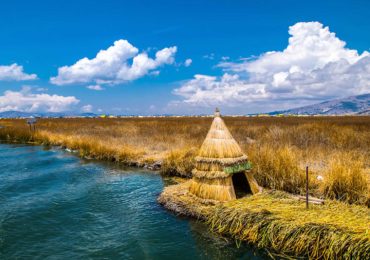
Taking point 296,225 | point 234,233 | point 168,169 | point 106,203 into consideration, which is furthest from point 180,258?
point 168,169

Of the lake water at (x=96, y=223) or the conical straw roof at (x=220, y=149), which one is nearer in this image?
the lake water at (x=96, y=223)

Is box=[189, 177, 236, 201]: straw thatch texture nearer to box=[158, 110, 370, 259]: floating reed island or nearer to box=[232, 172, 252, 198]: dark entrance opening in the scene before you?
box=[158, 110, 370, 259]: floating reed island

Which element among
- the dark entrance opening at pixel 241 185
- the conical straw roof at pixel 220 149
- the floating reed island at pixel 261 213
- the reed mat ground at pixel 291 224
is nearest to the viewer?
the reed mat ground at pixel 291 224

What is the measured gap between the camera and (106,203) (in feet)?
40.0

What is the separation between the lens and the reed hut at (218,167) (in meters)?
10.1

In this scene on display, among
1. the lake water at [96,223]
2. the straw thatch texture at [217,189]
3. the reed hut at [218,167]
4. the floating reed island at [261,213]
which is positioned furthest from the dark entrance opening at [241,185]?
the lake water at [96,223]

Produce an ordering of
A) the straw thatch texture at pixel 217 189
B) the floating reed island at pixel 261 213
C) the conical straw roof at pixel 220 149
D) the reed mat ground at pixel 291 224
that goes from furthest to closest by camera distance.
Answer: the conical straw roof at pixel 220 149
the straw thatch texture at pixel 217 189
the floating reed island at pixel 261 213
the reed mat ground at pixel 291 224

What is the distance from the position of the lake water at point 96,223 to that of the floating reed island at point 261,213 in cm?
45

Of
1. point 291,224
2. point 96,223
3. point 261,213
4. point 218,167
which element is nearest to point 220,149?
point 218,167

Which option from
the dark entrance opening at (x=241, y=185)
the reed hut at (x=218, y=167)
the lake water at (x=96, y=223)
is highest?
the reed hut at (x=218, y=167)

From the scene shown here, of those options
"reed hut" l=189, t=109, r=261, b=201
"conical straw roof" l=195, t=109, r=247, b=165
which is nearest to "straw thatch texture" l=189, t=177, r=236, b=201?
"reed hut" l=189, t=109, r=261, b=201

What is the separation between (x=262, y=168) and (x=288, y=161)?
1079mm

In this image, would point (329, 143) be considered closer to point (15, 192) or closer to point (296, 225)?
point (296, 225)

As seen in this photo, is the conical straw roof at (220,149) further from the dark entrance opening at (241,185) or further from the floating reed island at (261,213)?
the dark entrance opening at (241,185)
